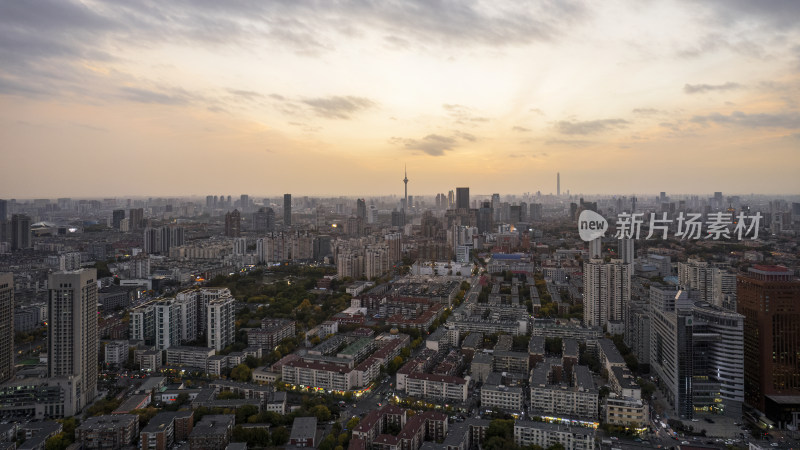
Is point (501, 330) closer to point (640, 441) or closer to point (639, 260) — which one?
point (640, 441)

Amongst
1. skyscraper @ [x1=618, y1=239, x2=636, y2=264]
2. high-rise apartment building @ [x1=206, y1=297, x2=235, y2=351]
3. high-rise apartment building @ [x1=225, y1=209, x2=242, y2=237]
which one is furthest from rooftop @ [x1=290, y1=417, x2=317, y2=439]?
high-rise apartment building @ [x1=225, y1=209, x2=242, y2=237]

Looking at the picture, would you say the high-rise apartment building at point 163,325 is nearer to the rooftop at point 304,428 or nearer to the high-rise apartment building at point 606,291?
the rooftop at point 304,428

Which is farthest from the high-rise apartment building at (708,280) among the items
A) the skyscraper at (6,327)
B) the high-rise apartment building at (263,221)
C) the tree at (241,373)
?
the high-rise apartment building at (263,221)

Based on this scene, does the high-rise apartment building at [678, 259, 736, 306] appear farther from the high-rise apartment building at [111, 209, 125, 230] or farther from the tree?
the high-rise apartment building at [111, 209, 125, 230]

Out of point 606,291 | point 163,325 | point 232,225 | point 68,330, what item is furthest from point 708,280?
point 232,225

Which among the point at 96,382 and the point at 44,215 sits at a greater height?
the point at 44,215

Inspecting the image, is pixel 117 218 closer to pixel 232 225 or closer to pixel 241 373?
pixel 232 225

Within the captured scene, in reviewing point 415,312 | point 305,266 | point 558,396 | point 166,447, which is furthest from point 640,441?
point 305,266
